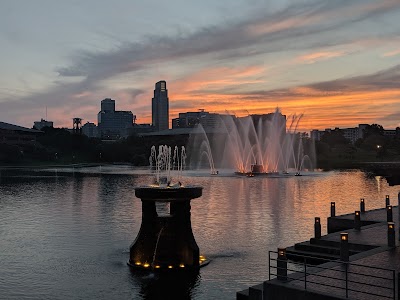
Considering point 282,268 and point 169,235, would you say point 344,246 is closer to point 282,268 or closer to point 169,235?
point 282,268

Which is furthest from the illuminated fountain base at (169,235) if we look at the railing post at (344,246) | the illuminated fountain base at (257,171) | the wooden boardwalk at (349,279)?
the illuminated fountain base at (257,171)

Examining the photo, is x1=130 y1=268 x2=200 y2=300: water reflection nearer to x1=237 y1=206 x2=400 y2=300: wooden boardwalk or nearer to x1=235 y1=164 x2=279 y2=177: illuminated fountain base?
x1=237 y1=206 x2=400 y2=300: wooden boardwalk

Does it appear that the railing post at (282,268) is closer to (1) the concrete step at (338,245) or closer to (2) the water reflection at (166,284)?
(2) the water reflection at (166,284)

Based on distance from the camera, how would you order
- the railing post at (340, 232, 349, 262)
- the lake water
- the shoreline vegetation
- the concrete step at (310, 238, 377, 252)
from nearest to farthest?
the railing post at (340, 232, 349, 262)
the lake water
the concrete step at (310, 238, 377, 252)
the shoreline vegetation

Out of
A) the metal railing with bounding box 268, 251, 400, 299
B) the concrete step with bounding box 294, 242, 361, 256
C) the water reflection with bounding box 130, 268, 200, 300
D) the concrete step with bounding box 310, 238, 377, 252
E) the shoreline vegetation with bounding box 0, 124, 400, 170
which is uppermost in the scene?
the shoreline vegetation with bounding box 0, 124, 400, 170

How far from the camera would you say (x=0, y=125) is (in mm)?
176625

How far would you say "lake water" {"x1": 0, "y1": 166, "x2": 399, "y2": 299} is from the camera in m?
20.2

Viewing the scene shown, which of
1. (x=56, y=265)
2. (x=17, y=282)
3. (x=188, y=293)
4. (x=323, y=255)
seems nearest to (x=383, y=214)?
(x=323, y=255)

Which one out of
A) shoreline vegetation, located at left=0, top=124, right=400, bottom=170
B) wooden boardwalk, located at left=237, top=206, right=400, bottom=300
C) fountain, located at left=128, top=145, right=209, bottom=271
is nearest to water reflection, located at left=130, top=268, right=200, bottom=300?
fountain, located at left=128, top=145, right=209, bottom=271

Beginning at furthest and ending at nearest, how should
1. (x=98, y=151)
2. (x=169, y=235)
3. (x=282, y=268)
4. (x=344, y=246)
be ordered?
(x=98, y=151) → (x=169, y=235) → (x=344, y=246) → (x=282, y=268)

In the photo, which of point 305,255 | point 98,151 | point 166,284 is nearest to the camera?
point 166,284

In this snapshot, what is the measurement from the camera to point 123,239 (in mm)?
29922

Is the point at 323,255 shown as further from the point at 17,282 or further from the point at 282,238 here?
the point at 17,282

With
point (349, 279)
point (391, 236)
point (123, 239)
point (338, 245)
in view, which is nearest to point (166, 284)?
point (349, 279)
